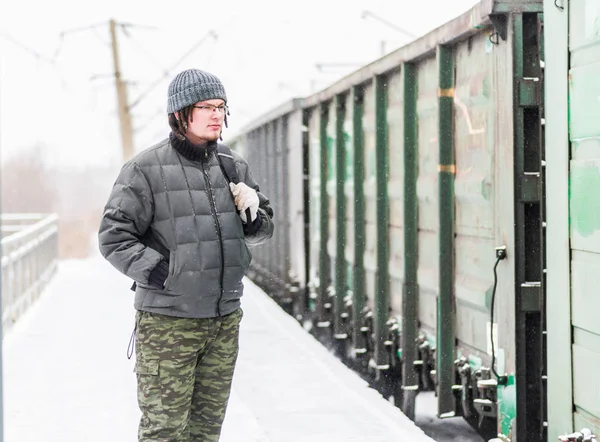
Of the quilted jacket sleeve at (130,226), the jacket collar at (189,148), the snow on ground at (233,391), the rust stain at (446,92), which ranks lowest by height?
the snow on ground at (233,391)

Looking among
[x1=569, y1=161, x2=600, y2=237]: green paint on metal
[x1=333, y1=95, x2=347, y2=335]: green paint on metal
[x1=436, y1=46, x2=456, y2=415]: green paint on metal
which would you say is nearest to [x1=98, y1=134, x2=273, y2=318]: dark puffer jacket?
[x1=569, y1=161, x2=600, y2=237]: green paint on metal

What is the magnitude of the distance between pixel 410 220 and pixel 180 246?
115 inches

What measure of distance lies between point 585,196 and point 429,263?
6.95ft

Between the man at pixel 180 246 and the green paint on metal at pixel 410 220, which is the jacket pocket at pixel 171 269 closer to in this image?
the man at pixel 180 246

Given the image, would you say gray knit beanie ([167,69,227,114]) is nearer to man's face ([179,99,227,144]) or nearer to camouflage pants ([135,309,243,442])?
man's face ([179,99,227,144])

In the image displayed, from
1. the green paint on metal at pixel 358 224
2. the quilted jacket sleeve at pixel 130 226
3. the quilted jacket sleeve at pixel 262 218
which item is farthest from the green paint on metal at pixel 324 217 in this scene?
the quilted jacket sleeve at pixel 130 226

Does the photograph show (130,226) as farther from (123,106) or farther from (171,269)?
(123,106)

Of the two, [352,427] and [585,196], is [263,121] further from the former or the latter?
[585,196]

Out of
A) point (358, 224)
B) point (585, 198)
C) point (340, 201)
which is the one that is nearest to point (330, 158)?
point (340, 201)

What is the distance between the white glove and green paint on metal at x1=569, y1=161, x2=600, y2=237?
1270 millimetres

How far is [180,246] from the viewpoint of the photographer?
3188mm

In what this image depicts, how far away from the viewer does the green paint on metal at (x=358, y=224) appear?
7164 mm

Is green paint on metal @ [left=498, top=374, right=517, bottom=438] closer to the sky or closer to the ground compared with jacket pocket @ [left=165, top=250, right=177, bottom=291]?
closer to the ground

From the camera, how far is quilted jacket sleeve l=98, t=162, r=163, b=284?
314 centimetres
